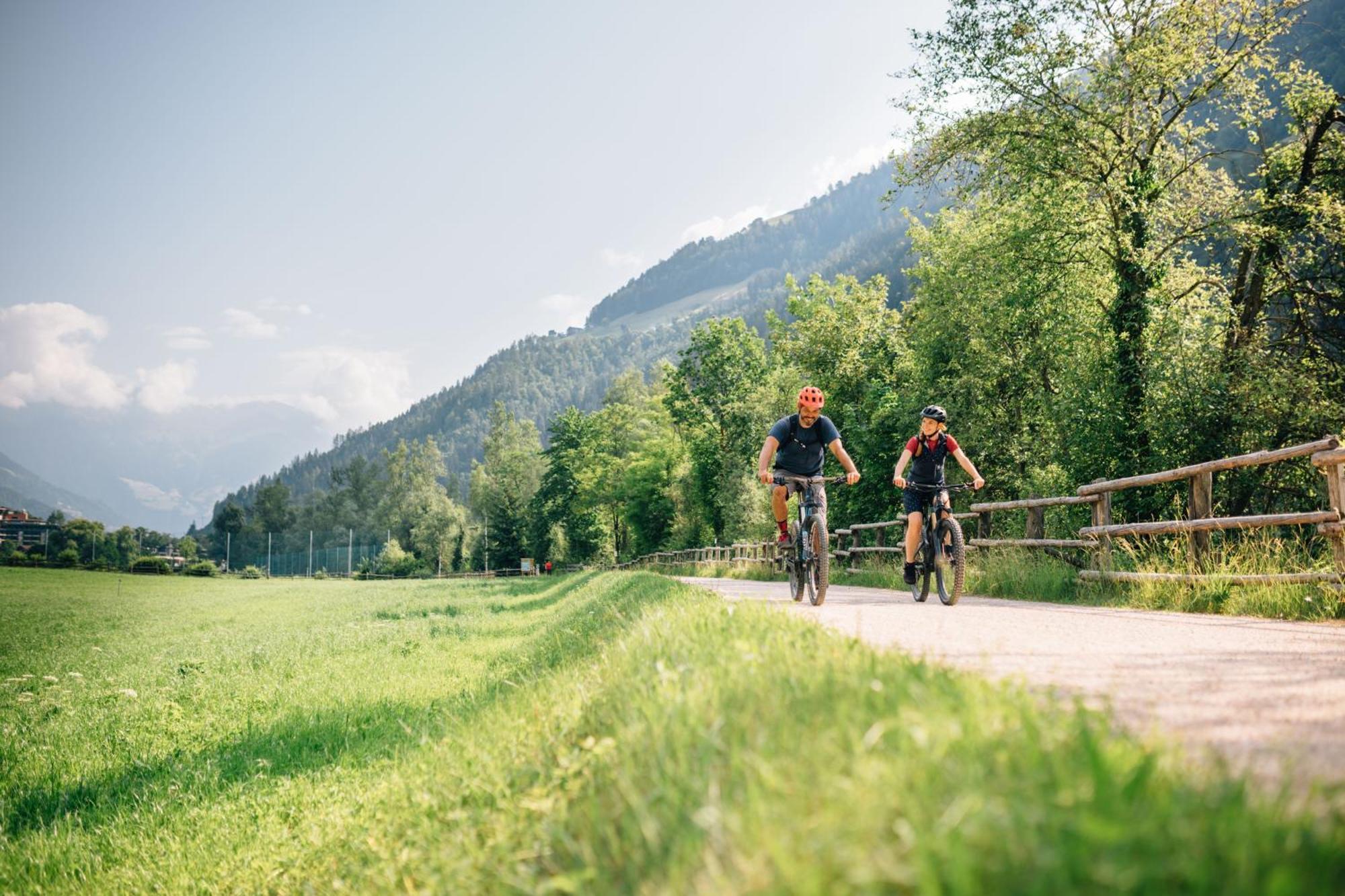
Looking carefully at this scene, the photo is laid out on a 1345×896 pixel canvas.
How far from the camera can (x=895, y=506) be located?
1345 inches

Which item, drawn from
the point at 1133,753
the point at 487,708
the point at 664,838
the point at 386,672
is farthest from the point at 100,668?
the point at 1133,753

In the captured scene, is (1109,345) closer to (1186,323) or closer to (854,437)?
(1186,323)

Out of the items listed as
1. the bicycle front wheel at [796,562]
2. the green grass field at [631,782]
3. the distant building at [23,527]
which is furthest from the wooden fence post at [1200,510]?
the distant building at [23,527]

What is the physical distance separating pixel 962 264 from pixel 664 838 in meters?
27.0

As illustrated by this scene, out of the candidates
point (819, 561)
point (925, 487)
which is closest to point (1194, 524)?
point (925, 487)

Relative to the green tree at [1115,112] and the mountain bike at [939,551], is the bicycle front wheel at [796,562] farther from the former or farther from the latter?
the green tree at [1115,112]

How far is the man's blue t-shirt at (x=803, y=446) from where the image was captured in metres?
9.57

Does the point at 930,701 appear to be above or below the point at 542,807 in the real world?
above

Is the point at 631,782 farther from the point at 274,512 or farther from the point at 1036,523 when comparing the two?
the point at 274,512

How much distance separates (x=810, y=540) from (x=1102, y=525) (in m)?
4.23

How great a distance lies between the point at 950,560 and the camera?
32.2 ft

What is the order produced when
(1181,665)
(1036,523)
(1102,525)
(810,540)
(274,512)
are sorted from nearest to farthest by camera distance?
(1181,665), (810,540), (1102,525), (1036,523), (274,512)

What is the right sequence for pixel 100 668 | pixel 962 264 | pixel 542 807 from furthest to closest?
pixel 962 264 → pixel 100 668 → pixel 542 807

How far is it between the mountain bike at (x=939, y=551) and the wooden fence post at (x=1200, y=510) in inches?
92.5
